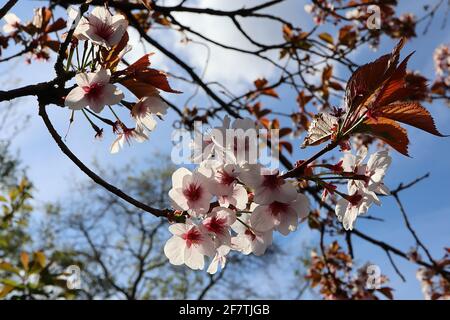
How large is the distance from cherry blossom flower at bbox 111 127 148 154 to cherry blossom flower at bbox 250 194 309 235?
0.30m

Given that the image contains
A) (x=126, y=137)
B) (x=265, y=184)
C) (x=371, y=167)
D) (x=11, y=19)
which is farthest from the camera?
(x=11, y=19)

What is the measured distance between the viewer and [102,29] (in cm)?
69

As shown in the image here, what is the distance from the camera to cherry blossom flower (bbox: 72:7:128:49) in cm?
68

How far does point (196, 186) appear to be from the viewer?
61 cm

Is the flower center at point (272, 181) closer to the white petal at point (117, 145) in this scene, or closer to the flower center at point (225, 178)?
the flower center at point (225, 178)

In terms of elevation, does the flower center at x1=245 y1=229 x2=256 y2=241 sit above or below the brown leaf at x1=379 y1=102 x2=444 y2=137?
below

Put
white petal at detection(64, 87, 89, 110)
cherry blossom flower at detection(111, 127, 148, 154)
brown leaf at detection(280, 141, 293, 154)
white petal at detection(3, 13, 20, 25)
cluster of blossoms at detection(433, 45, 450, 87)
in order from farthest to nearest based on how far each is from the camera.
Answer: cluster of blossoms at detection(433, 45, 450, 87) < brown leaf at detection(280, 141, 293, 154) < white petal at detection(3, 13, 20, 25) < cherry blossom flower at detection(111, 127, 148, 154) < white petal at detection(64, 87, 89, 110)

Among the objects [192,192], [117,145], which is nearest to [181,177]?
[192,192]

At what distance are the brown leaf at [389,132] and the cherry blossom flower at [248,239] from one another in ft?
0.69

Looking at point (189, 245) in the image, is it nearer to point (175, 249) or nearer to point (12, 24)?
point (175, 249)

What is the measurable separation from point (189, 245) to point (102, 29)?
14.7 inches

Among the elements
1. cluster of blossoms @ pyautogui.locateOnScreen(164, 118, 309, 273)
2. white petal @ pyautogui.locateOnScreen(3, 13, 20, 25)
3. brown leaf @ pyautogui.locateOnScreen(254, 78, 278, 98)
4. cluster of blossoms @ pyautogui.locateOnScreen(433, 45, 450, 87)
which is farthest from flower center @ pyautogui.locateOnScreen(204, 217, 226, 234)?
cluster of blossoms @ pyautogui.locateOnScreen(433, 45, 450, 87)

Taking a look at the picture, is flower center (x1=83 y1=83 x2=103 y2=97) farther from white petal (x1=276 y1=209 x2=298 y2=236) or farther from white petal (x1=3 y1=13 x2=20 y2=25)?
white petal (x1=3 y1=13 x2=20 y2=25)
